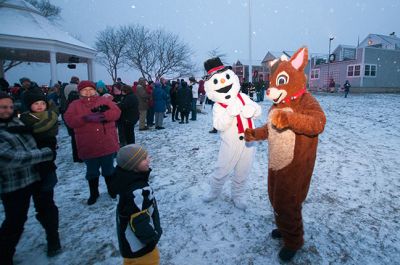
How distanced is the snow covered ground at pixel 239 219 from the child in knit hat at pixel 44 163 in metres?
0.33

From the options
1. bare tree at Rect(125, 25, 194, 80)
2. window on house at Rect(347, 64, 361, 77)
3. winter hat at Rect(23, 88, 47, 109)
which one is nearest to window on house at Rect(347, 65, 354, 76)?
window on house at Rect(347, 64, 361, 77)

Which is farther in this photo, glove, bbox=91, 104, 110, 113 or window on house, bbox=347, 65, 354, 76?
window on house, bbox=347, 65, 354, 76

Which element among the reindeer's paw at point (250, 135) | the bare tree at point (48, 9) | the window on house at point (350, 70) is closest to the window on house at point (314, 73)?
the window on house at point (350, 70)

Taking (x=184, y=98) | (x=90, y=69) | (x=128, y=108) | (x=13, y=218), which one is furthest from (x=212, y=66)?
(x=90, y=69)

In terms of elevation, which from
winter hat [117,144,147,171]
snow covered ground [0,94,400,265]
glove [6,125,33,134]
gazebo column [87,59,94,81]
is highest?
gazebo column [87,59,94,81]

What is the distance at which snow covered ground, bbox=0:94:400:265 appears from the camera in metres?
2.83

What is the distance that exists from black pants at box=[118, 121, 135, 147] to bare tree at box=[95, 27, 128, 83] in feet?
96.9

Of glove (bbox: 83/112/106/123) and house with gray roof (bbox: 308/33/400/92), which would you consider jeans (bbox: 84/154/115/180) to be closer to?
glove (bbox: 83/112/106/123)

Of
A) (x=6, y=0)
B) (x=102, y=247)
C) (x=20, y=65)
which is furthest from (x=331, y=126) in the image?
(x=20, y=65)

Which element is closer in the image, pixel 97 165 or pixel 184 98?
pixel 97 165

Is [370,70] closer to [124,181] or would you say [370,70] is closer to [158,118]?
[158,118]

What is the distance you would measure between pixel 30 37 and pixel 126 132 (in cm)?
1064

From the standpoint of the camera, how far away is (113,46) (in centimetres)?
3372

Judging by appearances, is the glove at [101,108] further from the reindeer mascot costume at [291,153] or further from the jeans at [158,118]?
the jeans at [158,118]
